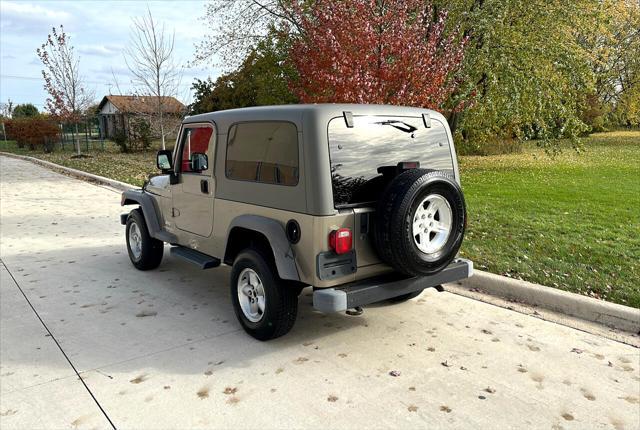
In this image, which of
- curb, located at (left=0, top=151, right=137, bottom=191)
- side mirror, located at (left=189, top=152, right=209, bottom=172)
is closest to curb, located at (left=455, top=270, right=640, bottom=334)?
side mirror, located at (left=189, top=152, right=209, bottom=172)

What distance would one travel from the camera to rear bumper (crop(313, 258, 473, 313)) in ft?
11.7

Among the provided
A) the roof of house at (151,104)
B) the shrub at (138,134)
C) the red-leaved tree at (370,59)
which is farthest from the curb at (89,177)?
the red-leaved tree at (370,59)

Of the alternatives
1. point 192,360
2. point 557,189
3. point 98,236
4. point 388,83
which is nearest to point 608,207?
point 557,189

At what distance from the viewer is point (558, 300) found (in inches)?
182

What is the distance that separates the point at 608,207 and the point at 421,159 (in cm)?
642

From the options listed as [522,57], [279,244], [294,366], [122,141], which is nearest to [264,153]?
[279,244]

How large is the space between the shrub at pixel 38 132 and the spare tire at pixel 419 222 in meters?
34.6

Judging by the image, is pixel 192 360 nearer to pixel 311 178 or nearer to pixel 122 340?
pixel 122 340

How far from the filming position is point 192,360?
3.78 meters

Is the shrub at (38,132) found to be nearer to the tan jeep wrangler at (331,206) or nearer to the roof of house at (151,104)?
the roof of house at (151,104)

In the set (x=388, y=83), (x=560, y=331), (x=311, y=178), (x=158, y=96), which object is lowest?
(x=560, y=331)

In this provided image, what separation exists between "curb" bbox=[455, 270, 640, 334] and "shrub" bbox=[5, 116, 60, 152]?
34.1 metres

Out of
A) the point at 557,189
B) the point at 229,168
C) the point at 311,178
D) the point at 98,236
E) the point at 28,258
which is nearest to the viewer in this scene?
the point at 311,178

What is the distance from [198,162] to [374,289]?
2236 millimetres
